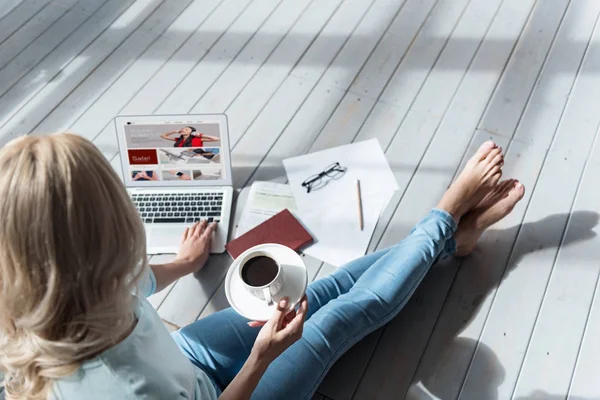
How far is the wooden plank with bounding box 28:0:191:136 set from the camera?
1963mm

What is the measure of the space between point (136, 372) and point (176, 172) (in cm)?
86

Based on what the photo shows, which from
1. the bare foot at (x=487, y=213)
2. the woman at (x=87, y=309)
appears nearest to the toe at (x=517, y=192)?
the bare foot at (x=487, y=213)

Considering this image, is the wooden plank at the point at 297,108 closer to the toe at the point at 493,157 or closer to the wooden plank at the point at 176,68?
the wooden plank at the point at 176,68

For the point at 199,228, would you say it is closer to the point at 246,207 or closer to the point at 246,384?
the point at 246,207

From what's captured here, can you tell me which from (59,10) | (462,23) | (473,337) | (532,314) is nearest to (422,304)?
(473,337)

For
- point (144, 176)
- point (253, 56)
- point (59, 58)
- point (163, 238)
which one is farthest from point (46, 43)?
point (163, 238)

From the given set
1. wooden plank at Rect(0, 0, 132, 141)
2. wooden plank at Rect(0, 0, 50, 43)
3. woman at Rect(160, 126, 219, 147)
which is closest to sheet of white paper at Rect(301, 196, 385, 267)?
woman at Rect(160, 126, 219, 147)

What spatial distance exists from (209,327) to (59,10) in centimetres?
152

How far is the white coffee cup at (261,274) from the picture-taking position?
45.9 inches

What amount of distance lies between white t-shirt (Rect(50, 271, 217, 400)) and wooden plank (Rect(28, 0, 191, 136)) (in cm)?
116

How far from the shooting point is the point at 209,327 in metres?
1.27

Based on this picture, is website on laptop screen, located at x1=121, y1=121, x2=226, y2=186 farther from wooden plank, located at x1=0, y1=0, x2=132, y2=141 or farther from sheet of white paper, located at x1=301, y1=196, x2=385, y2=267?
wooden plank, located at x1=0, y1=0, x2=132, y2=141

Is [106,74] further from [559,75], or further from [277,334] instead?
[559,75]

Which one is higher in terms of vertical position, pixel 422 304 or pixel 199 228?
pixel 199 228
